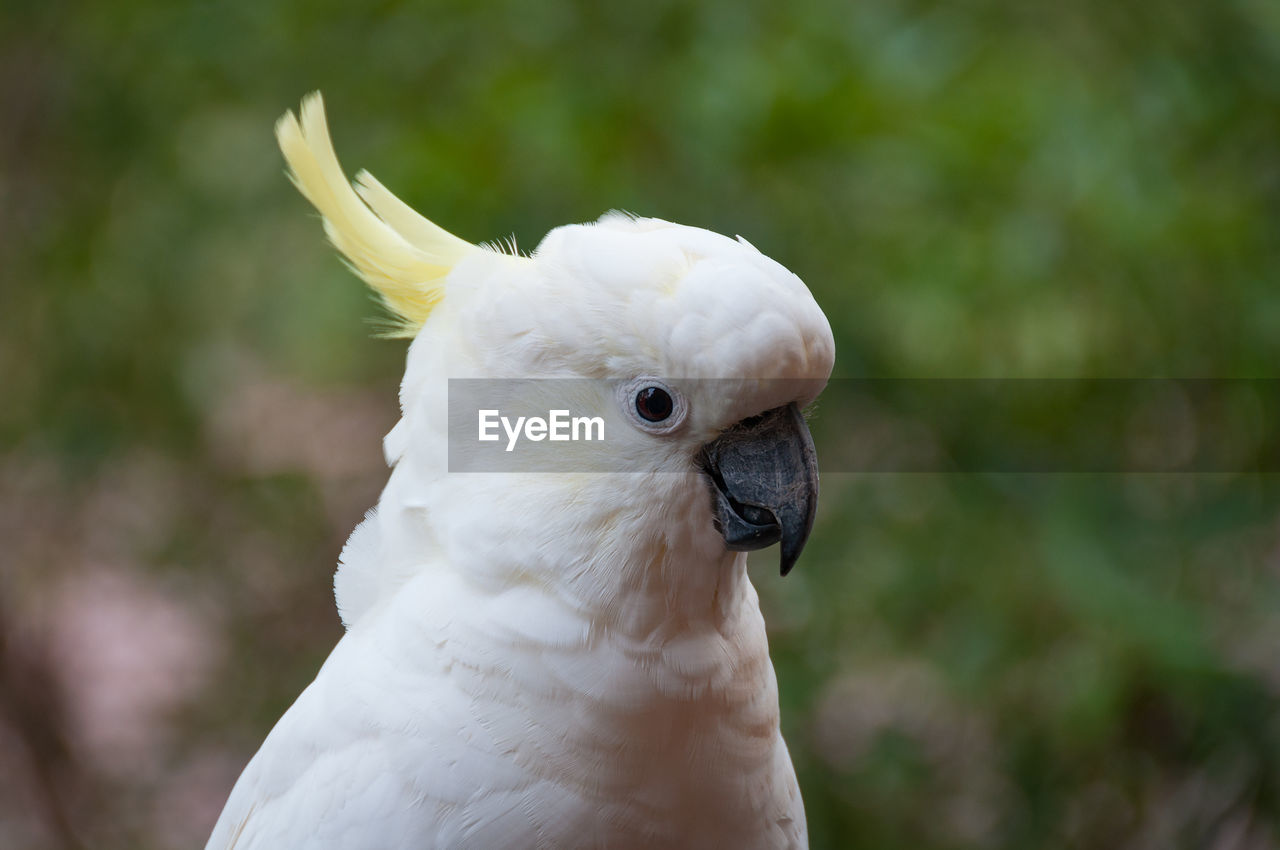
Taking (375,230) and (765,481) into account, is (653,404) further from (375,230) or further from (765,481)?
(375,230)

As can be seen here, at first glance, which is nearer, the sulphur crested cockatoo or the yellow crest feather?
the sulphur crested cockatoo

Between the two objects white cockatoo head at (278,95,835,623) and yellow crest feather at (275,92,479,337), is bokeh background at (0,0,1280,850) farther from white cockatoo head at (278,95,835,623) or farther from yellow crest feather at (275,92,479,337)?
white cockatoo head at (278,95,835,623)

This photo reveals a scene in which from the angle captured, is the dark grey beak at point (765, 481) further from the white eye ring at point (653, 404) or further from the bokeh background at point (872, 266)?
the bokeh background at point (872, 266)

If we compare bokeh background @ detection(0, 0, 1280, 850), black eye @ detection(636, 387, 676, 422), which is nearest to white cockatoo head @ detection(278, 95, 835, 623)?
black eye @ detection(636, 387, 676, 422)

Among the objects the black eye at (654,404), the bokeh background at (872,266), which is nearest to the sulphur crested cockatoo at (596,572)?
the black eye at (654,404)

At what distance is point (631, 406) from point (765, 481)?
0.12 metres

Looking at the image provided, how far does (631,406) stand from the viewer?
846 millimetres

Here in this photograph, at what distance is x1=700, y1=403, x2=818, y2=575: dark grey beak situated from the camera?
849mm


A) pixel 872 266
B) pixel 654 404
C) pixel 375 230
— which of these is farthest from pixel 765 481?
pixel 872 266

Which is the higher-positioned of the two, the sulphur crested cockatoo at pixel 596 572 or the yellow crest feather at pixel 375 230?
the yellow crest feather at pixel 375 230

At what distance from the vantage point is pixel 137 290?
190 centimetres

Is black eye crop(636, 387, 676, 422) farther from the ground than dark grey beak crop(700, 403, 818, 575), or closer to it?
farther from the ground

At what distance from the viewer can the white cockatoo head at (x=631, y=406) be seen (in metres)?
0.81

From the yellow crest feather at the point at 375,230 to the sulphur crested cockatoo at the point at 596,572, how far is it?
35 millimetres
